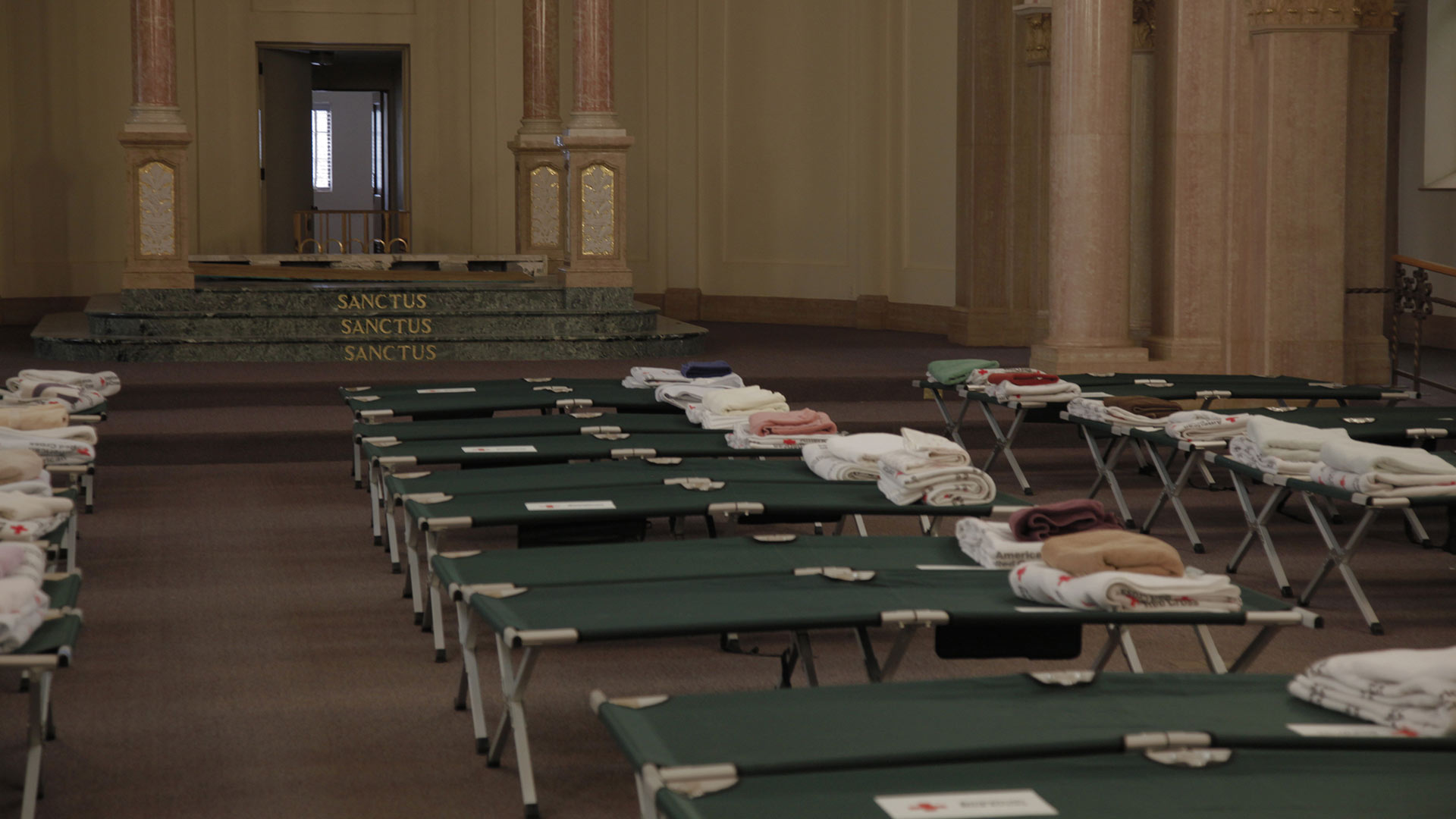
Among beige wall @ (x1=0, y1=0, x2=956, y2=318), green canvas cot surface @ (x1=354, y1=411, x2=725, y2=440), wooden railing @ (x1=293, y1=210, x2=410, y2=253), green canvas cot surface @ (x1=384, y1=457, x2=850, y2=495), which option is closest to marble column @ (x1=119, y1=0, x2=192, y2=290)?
wooden railing @ (x1=293, y1=210, x2=410, y2=253)

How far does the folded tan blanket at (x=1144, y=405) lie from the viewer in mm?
6570

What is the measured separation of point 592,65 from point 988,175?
10.8 ft

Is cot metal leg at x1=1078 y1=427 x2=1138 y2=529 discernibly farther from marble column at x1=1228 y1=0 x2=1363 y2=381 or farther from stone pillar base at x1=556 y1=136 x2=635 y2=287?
stone pillar base at x1=556 y1=136 x2=635 y2=287

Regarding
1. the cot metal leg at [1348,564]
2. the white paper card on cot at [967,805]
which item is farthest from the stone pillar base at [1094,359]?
the white paper card on cot at [967,805]

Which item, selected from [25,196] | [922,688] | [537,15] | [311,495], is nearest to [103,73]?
[25,196]

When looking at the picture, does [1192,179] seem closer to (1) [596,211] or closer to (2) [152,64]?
(1) [596,211]

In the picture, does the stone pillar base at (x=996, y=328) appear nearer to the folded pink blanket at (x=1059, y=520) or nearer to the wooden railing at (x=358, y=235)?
the wooden railing at (x=358, y=235)

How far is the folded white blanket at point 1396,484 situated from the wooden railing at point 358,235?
34.7 feet

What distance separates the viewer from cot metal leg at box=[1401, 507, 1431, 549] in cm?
580

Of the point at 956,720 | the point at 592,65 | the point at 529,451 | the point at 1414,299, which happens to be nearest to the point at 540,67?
the point at 592,65

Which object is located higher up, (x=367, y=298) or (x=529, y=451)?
(x=367, y=298)

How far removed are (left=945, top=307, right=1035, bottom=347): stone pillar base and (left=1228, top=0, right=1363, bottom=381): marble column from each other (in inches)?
126

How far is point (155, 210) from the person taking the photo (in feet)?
34.5

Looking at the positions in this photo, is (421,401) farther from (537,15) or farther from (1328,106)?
(537,15)
